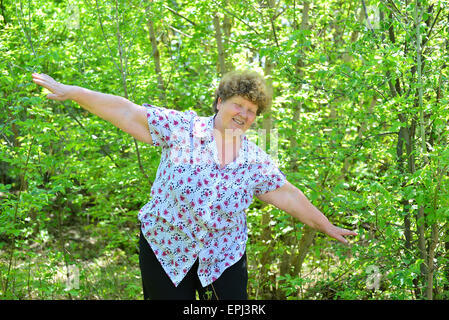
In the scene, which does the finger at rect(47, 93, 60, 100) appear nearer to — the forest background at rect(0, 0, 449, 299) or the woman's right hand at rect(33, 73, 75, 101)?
the woman's right hand at rect(33, 73, 75, 101)

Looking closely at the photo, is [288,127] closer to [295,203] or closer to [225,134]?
[295,203]

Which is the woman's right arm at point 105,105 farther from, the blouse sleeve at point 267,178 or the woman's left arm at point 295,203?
the woman's left arm at point 295,203

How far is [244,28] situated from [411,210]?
8.61 feet

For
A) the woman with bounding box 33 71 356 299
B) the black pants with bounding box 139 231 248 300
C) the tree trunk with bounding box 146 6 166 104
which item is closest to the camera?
the woman with bounding box 33 71 356 299

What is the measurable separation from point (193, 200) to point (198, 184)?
3.2 inches

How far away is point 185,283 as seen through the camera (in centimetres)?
265

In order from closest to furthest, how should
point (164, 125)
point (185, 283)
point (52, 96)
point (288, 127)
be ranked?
point (52, 96), point (164, 125), point (185, 283), point (288, 127)

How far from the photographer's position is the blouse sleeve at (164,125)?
2537 millimetres

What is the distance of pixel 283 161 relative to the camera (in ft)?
13.5

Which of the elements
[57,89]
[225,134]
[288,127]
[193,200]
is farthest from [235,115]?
[288,127]

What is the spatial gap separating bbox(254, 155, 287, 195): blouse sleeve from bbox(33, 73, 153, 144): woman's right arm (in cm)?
60

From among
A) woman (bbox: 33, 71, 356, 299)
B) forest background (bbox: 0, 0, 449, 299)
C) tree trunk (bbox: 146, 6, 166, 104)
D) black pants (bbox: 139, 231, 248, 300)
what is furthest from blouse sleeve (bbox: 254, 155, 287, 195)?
tree trunk (bbox: 146, 6, 166, 104)

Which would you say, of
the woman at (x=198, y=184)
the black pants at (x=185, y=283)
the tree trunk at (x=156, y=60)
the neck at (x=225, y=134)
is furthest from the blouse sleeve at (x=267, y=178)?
the tree trunk at (x=156, y=60)

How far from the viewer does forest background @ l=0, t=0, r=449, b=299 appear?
323 centimetres
